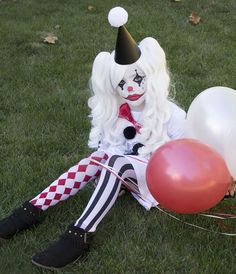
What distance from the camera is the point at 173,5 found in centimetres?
586

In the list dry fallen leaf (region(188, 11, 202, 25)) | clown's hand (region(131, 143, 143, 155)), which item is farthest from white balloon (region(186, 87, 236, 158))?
dry fallen leaf (region(188, 11, 202, 25))

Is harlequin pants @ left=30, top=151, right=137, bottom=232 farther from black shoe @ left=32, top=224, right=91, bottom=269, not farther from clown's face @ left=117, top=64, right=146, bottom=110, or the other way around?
clown's face @ left=117, top=64, right=146, bottom=110

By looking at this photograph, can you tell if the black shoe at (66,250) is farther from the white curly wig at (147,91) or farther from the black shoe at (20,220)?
the white curly wig at (147,91)

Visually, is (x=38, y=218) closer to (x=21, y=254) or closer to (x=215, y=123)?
(x=21, y=254)

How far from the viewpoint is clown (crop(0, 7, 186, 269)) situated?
2469 millimetres

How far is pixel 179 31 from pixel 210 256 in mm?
3067

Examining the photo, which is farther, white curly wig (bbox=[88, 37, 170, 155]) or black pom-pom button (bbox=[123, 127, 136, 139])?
black pom-pom button (bbox=[123, 127, 136, 139])

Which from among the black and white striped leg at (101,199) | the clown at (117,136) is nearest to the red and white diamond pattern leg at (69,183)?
the clown at (117,136)

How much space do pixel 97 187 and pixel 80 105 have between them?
1.43 m

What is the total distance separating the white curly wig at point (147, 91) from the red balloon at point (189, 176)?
1.62 feet

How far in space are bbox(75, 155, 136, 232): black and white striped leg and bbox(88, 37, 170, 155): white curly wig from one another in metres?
0.22

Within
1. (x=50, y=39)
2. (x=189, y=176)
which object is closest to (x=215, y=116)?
(x=189, y=176)

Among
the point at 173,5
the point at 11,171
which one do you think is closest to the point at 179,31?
the point at 173,5

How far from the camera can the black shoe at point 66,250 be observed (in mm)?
2414
